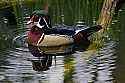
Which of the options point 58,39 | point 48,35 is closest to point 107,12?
point 58,39

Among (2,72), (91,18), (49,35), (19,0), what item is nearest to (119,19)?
(91,18)

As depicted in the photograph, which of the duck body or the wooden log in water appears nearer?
the duck body

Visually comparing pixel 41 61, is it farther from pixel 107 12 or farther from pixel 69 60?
pixel 107 12

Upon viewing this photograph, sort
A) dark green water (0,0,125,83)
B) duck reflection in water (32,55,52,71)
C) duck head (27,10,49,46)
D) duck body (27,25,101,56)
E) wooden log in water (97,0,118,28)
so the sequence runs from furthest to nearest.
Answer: wooden log in water (97,0,118,28)
duck head (27,10,49,46)
duck body (27,25,101,56)
duck reflection in water (32,55,52,71)
dark green water (0,0,125,83)

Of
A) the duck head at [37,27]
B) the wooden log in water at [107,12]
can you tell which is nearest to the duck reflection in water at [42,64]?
the duck head at [37,27]

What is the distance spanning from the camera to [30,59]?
31.0 feet

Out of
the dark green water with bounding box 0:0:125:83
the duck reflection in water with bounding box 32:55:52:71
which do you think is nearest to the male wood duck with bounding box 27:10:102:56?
the dark green water with bounding box 0:0:125:83

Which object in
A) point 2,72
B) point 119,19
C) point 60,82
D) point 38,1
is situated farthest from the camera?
point 38,1

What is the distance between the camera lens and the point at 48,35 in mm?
10703

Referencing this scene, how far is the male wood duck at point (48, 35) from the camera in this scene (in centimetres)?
1057

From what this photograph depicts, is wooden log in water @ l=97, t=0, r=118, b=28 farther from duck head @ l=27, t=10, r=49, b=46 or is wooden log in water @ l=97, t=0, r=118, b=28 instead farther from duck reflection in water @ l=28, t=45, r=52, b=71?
duck reflection in water @ l=28, t=45, r=52, b=71

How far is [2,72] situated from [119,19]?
503 centimetres

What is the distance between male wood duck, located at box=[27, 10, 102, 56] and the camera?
1057 centimetres

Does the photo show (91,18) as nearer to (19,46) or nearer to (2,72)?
(19,46)
